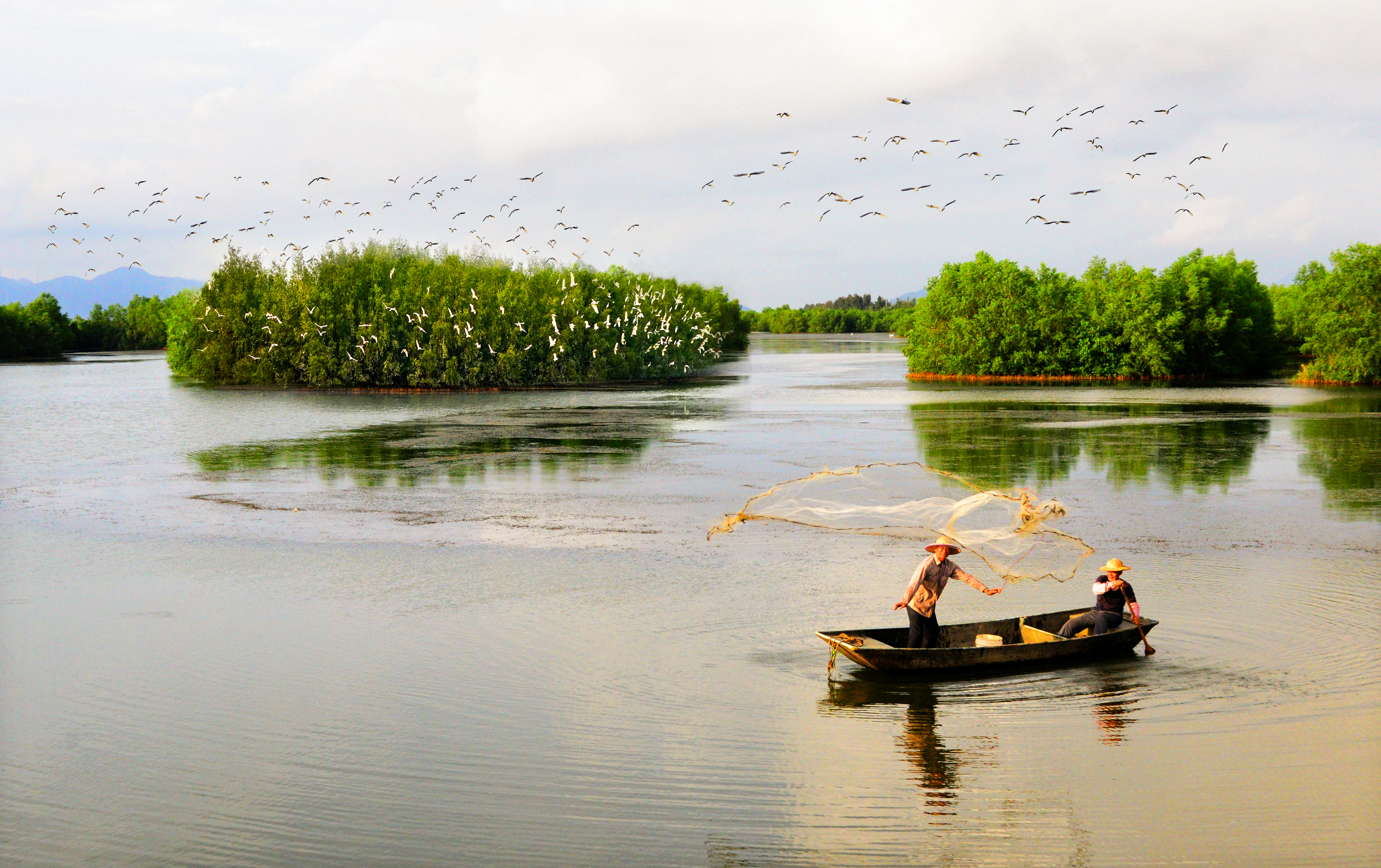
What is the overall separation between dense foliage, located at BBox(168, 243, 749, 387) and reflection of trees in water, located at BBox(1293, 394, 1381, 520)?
55.6m

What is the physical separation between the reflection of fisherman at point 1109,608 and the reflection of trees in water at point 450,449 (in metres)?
25.1

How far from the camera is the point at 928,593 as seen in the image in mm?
16875

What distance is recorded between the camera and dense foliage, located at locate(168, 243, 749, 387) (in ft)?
322

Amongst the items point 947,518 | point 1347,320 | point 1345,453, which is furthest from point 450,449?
point 1347,320

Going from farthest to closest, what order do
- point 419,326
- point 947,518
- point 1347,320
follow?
point 419,326
point 1347,320
point 947,518

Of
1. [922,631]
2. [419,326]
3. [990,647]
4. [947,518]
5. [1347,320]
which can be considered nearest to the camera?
[990,647]

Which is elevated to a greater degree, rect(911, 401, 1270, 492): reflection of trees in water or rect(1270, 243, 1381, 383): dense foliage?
rect(1270, 243, 1381, 383): dense foliage

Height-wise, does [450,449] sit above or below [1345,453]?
above

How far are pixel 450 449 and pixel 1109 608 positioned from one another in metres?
34.9

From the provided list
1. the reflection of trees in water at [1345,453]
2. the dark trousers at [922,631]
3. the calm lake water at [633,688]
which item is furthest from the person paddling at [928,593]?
the reflection of trees in water at [1345,453]

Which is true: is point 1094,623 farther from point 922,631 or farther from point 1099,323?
point 1099,323

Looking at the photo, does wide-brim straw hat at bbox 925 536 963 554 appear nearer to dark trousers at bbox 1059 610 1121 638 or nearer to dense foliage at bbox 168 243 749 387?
dark trousers at bbox 1059 610 1121 638

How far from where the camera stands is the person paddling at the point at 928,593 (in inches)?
663

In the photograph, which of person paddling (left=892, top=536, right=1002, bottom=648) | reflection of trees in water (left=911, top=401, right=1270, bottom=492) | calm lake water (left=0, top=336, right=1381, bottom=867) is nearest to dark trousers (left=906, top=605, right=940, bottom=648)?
person paddling (left=892, top=536, right=1002, bottom=648)
